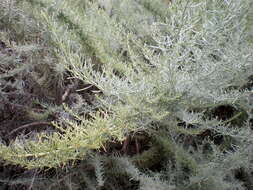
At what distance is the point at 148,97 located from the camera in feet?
1.82

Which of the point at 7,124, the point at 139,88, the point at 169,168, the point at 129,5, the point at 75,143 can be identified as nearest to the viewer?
the point at 75,143

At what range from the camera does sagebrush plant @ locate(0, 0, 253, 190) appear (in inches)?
19.0

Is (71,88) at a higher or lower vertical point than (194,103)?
lower

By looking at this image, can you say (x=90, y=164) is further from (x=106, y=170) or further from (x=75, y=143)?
(x=75, y=143)

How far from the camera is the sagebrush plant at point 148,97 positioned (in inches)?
19.0

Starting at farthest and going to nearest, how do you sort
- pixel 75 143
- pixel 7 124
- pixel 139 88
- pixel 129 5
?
pixel 129 5
pixel 7 124
pixel 139 88
pixel 75 143

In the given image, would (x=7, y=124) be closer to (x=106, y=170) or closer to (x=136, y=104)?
(x=106, y=170)

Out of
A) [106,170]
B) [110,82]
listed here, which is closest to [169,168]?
[106,170]

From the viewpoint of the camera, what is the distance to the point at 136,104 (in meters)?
0.53

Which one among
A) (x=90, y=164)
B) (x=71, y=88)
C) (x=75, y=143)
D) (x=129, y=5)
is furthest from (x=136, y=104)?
(x=129, y=5)

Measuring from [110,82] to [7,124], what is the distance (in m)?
0.41

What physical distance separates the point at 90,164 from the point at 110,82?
259 mm

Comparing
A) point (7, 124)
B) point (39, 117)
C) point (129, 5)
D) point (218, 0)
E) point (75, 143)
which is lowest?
point (7, 124)

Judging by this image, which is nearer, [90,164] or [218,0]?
[218,0]
